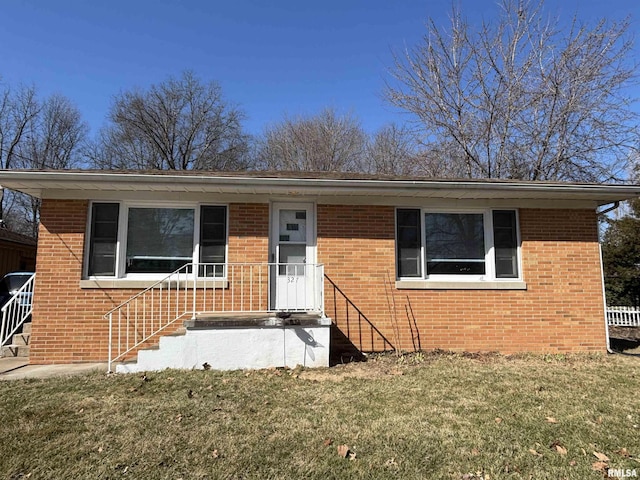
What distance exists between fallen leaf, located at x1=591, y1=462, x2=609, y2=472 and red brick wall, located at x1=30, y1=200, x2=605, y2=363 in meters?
3.59

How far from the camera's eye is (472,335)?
21.8 feet

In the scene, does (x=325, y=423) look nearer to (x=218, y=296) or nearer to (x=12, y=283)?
(x=218, y=296)

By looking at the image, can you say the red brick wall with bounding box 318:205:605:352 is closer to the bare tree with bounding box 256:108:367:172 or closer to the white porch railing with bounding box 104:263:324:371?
the white porch railing with bounding box 104:263:324:371

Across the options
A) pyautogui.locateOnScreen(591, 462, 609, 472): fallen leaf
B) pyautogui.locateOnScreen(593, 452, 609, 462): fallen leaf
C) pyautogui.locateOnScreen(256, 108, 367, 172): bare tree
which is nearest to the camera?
pyautogui.locateOnScreen(591, 462, 609, 472): fallen leaf

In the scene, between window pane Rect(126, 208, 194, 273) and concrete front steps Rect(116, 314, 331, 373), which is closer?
concrete front steps Rect(116, 314, 331, 373)

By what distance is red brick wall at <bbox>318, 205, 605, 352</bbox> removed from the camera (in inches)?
259

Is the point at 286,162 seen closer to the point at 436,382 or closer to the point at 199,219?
the point at 199,219

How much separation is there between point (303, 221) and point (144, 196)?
8.84 feet

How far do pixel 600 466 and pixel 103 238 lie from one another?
22.8 feet

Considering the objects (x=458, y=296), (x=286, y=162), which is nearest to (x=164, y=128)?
(x=286, y=162)

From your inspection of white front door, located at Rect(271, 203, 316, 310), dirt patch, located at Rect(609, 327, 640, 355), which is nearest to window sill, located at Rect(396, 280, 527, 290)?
white front door, located at Rect(271, 203, 316, 310)

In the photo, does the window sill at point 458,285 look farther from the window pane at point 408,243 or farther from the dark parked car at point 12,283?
the dark parked car at point 12,283

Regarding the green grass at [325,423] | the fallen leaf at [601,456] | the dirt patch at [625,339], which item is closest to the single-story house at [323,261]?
the green grass at [325,423]

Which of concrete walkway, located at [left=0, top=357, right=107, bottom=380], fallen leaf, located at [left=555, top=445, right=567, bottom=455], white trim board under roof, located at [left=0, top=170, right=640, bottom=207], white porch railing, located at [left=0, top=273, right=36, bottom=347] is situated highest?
white trim board under roof, located at [left=0, top=170, right=640, bottom=207]
